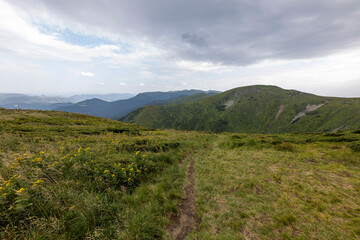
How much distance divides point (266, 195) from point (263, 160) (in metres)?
5.24

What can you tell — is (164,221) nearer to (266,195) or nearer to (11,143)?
(266,195)

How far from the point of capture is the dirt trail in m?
4.95

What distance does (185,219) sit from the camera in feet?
18.3

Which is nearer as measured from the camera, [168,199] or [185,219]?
[185,219]

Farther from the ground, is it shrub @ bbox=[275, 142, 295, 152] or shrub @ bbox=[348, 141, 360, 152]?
shrub @ bbox=[348, 141, 360, 152]

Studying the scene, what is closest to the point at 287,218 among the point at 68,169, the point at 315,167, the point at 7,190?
the point at 315,167

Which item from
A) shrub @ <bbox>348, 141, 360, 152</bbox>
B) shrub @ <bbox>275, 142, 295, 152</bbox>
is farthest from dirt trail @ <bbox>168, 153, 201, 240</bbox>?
shrub @ <bbox>348, 141, 360, 152</bbox>

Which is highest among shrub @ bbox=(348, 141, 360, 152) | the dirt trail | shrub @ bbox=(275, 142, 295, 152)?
shrub @ bbox=(348, 141, 360, 152)

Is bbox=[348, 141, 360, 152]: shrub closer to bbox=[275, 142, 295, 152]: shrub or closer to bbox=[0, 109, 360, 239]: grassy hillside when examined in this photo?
bbox=[0, 109, 360, 239]: grassy hillside

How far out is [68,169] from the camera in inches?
249

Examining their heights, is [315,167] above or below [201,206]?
above

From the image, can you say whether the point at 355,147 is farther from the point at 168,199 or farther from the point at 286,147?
the point at 168,199

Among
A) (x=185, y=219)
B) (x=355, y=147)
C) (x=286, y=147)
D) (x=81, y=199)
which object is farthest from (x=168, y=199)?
(x=355, y=147)

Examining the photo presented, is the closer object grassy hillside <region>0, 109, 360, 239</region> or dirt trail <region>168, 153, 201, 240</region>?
grassy hillside <region>0, 109, 360, 239</region>
